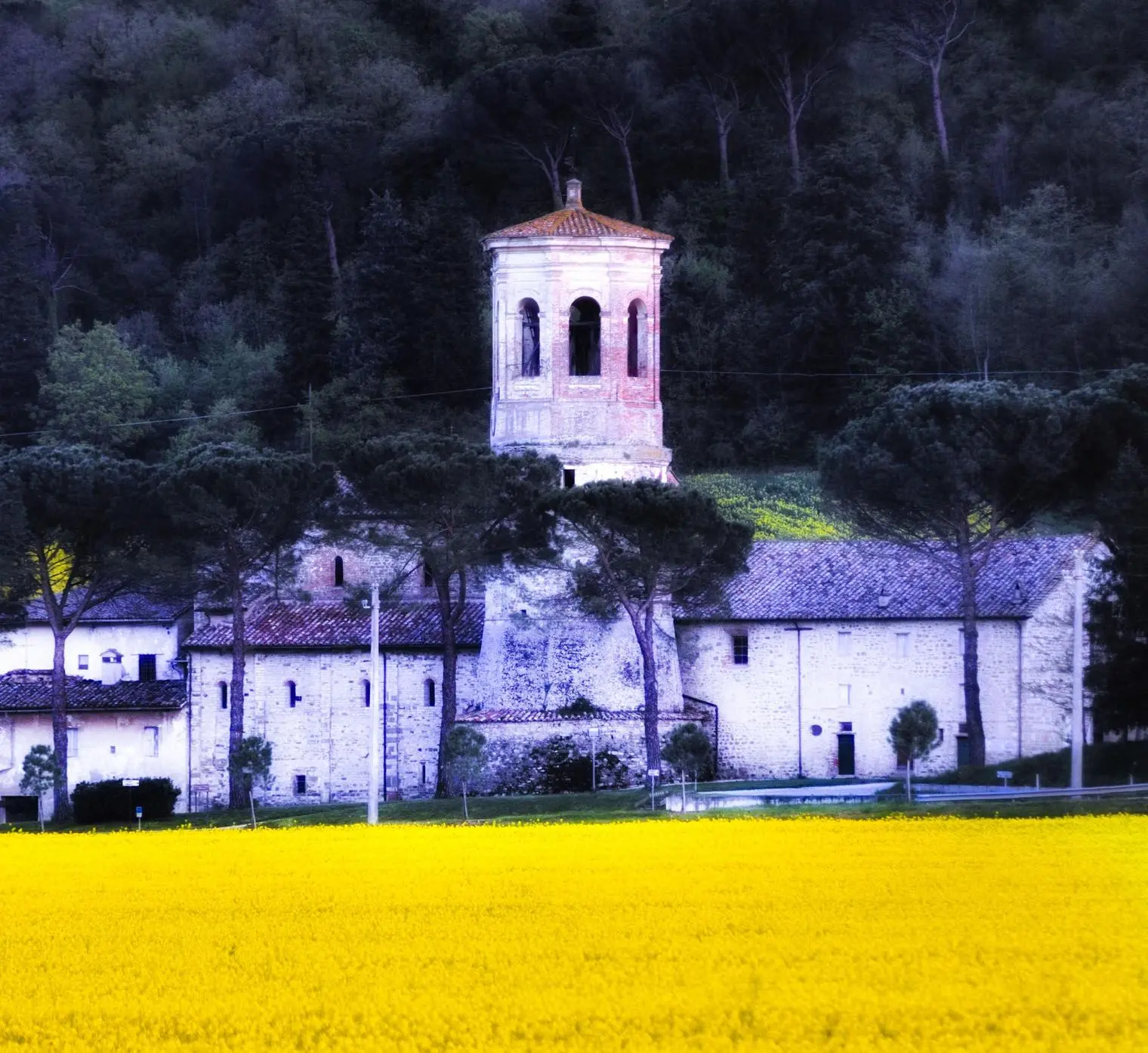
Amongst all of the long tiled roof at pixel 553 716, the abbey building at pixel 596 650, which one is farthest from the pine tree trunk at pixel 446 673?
the abbey building at pixel 596 650

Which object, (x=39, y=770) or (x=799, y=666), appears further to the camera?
(x=799, y=666)

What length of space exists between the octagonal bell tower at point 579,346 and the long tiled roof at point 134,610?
8.89m

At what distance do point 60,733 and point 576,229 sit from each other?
44.9 ft

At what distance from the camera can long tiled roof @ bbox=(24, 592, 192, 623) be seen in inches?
2456

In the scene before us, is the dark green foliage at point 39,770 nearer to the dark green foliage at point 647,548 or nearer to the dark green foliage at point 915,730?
the dark green foliage at point 647,548

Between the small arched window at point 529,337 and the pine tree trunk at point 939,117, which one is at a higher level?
the pine tree trunk at point 939,117

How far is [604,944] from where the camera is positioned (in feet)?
84.4

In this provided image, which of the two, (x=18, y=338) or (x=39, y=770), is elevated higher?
(x=18, y=338)

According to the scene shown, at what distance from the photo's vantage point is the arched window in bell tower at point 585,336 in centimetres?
5791

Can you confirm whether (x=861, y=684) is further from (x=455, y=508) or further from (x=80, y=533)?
(x=80, y=533)

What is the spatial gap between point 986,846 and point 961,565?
811 inches

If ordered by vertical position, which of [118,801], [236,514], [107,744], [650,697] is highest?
[236,514]

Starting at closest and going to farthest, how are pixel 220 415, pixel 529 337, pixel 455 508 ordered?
pixel 455 508 → pixel 529 337 → pixel 220 415

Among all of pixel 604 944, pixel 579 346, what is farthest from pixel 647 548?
pixel 604 944
